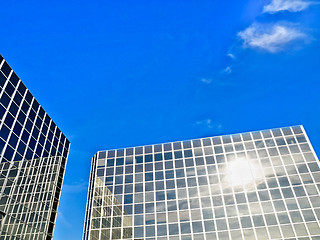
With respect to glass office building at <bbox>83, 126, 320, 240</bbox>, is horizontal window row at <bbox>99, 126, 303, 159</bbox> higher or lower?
higher

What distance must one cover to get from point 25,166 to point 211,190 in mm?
25080

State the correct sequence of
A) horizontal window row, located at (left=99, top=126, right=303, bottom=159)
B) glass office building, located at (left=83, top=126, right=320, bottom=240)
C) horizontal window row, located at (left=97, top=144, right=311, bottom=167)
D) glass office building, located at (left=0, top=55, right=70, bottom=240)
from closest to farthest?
1. glass office building, located at (left=0, top=55, right=70, bottom=240)
2. glass office building, located at (left=83, top=126, right=320, bottom=240)
3. horizontal window row, located at (left=97, top=144, right=311, bottom=167)
4. horizontal window row, located at (left=99, top=126, right=303, bottom=159)

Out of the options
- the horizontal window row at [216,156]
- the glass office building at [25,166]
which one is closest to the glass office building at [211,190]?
the horizontal window row at [216,156]

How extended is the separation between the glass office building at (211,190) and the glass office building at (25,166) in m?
10.00

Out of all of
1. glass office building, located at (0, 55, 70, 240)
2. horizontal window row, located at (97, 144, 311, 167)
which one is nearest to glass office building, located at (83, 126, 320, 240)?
horizontal window row, located at (97, 144, 311, 167)

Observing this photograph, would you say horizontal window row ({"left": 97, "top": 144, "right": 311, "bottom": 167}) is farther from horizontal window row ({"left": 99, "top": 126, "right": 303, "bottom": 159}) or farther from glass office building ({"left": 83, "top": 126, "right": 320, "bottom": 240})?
horizontal window row ({"left": 99, "top": 126, "right": 303, "bottom": 159})

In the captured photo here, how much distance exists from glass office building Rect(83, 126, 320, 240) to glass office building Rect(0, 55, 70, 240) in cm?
1000

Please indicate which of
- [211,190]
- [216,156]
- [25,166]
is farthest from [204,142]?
[25,166]

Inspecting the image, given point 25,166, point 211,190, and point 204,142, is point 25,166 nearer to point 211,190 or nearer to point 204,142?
point 211,190

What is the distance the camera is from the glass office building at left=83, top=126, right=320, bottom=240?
3678 cm

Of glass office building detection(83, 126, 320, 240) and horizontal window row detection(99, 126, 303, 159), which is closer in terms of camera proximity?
glass office building detection(83, 126, 320, 240)

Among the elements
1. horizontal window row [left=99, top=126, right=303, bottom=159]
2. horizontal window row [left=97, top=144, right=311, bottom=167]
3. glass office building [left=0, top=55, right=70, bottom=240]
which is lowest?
glass office building [left=0, top=55, right=70, bottom=240]

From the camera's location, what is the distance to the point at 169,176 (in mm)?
43281

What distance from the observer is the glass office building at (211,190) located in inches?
1448
